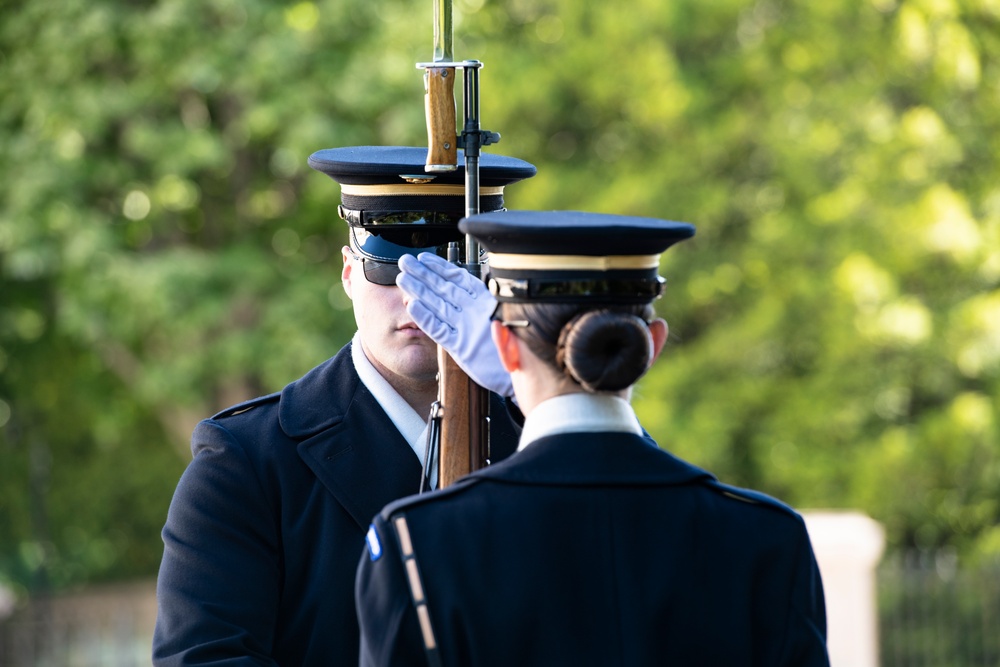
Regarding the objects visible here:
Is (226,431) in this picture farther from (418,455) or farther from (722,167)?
(722,167)

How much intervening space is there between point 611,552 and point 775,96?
10.5 m

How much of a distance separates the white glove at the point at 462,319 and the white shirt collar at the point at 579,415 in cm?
43

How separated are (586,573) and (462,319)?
2.17ft

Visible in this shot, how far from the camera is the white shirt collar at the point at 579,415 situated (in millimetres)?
2213

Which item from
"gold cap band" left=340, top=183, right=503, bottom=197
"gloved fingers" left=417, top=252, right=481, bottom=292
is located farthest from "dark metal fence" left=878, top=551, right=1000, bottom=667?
"gloved fingers" left=417, top=252, right=481, bottom=292

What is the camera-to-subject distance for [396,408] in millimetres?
3146

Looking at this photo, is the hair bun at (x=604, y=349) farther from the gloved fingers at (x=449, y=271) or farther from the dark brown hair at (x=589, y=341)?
the gloved fingers at (x=449, y=271)

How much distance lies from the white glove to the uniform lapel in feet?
1.36

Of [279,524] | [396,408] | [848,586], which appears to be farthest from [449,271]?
[848,586]

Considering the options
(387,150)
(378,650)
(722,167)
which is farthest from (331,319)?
(378,650)

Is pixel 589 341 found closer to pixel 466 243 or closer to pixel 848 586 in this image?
pixel 466 243

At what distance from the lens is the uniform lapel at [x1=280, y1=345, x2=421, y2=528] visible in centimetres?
302

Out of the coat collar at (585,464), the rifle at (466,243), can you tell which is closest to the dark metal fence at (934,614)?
the rifle at (466,243)

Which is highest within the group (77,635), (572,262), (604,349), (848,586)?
(572,262)
